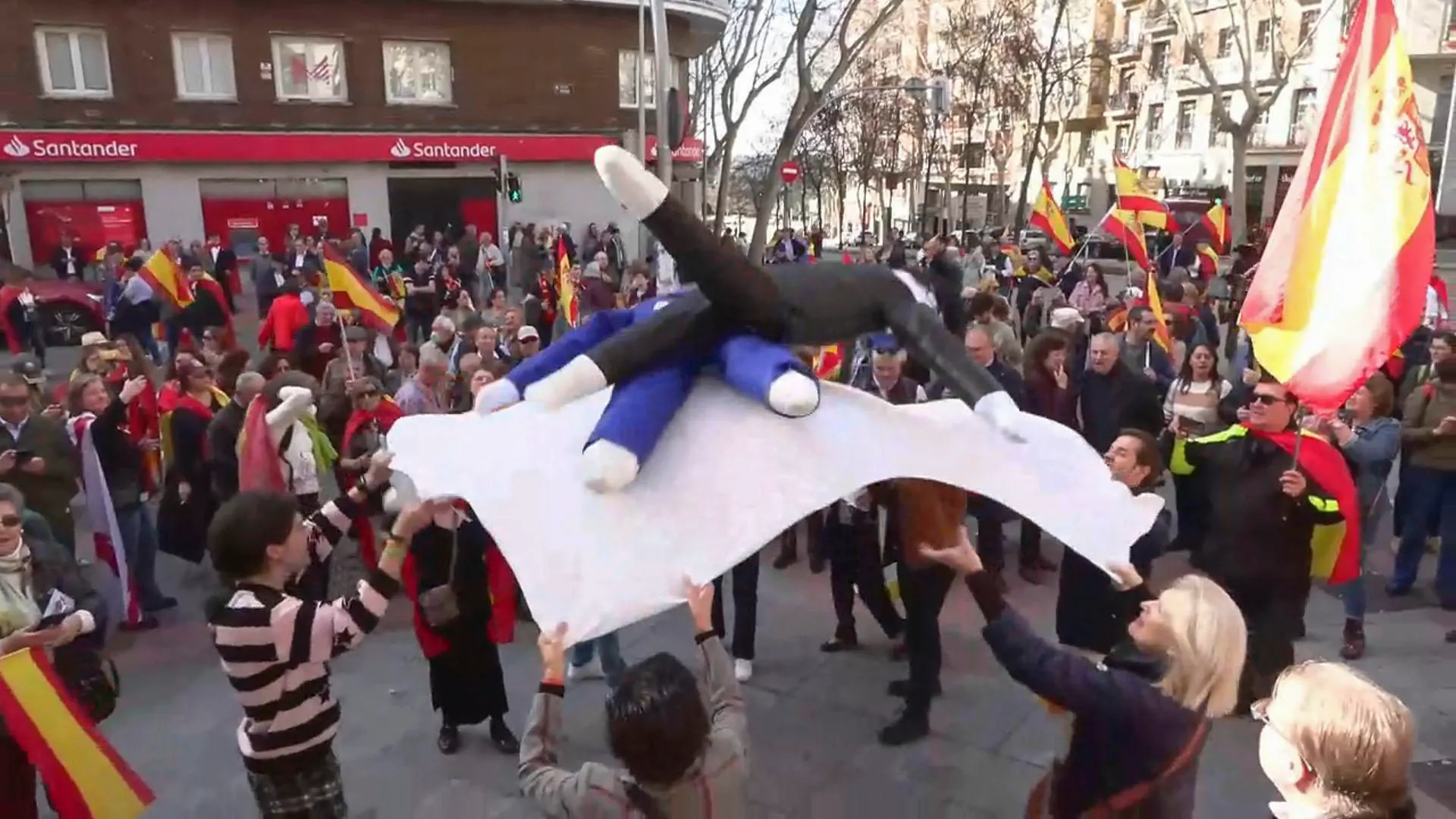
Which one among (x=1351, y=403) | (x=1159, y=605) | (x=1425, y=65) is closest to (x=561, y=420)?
(x=1159, y=605)

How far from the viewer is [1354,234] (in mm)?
3342

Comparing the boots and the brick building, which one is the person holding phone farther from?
the brick building

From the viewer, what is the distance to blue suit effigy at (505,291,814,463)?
7.86 ft

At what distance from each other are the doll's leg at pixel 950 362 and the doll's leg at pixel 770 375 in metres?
0.42

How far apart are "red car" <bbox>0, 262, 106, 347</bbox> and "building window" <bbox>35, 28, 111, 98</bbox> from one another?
9350 mm

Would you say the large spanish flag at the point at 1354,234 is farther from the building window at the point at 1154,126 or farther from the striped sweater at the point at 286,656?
the building window at the point at 1154,126

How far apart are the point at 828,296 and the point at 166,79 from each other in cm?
2380

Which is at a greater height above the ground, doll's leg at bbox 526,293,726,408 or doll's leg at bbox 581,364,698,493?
doll's leg at bbox 526,293,726,408

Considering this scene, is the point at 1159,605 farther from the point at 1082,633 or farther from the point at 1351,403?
the point at 1351,403

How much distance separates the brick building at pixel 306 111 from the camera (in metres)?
21.0

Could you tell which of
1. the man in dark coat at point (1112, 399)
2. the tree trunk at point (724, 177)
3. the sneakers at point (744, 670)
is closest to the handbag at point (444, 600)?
the sneakers at point (744, 670)

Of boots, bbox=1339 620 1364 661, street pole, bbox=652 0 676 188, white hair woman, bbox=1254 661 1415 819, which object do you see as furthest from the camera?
street pole, bbox=652 0 676 188

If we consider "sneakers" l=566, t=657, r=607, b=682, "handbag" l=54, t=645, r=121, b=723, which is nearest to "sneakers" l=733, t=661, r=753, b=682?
"sneakers" l=566, t=657, r=607, b=682

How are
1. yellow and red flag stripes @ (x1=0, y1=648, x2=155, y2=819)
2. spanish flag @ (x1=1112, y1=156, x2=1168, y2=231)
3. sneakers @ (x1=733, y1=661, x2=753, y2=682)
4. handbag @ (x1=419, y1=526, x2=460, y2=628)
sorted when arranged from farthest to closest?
spanish flag @ (x1=1112, y1=156, x2=1168, y2=231)
sneakers @ (x1=733, y1=661, x2=753, y2=682)
handbag @ (x1=419, y1=526, x2=460, y2=628)
yellow and red flag stripes @ (x1=0, y1=648, x2=155, y2=819)
